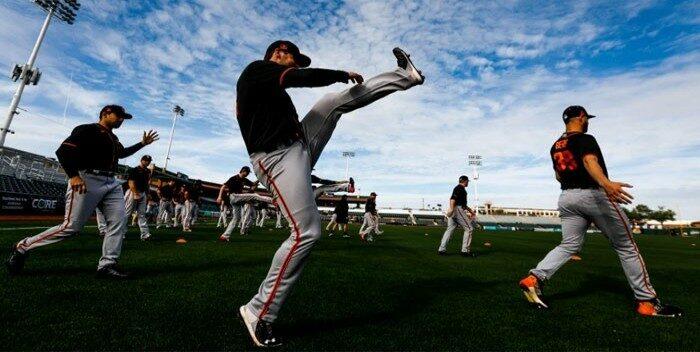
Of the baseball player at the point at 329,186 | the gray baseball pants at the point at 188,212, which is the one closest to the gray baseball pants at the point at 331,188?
the baseball player at the point at 329,186

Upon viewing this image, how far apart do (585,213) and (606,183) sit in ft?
2.18

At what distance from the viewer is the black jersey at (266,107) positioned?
2576 millimetres

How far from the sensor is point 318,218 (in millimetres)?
2588

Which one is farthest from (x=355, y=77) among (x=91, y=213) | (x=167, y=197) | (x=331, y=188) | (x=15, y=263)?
(x=167, y=197)

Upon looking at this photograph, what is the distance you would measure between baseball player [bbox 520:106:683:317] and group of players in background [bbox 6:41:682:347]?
0.04 ft

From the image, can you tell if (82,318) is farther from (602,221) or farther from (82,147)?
(602,221)

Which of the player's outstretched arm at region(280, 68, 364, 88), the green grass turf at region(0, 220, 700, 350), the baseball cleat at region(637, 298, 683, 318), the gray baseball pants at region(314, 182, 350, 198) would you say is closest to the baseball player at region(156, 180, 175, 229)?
the green grass turf at region(0, 220, 700, 350)

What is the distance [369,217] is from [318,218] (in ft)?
44.6

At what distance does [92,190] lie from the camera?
4.49m

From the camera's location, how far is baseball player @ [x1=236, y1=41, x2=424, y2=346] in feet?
8.11

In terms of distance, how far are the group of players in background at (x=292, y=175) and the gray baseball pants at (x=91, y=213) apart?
0.04 feet

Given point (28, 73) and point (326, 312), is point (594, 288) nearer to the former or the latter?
point (326, 312)

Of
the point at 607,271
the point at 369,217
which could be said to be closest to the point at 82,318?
the point at 607,271

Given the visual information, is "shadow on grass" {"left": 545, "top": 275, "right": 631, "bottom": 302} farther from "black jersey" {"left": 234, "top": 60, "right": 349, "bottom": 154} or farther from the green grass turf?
"black jersey" {"left": 234, "top": 60, "right": 349, "bottom": 154}
